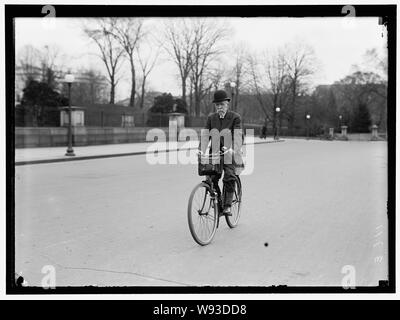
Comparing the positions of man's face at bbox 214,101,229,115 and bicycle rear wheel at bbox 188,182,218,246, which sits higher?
man's face at bbox 214,101,229,115

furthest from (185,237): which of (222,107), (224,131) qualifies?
(222,107)

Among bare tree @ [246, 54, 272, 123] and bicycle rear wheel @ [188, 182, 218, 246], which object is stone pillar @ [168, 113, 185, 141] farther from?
bicycle rear wheel @ [188, 182, 218, 246]

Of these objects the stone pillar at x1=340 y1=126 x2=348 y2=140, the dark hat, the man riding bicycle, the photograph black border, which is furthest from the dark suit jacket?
the stone pillar at x1=340 y1=126 x2=348 y2=140

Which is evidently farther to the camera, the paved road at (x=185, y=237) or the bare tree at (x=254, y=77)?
the bare tree at (x=254, y=77)

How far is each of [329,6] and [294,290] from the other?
2037mm

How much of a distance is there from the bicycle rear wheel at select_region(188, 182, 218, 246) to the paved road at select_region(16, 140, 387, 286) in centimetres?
16

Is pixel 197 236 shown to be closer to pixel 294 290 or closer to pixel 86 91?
pixel 294 290

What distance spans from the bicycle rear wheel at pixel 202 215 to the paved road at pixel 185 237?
0.53 feet

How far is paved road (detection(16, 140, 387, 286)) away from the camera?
13.9ft

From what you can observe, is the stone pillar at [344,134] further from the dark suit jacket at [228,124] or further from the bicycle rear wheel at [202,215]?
the bicycle rear wheel at [202,215]

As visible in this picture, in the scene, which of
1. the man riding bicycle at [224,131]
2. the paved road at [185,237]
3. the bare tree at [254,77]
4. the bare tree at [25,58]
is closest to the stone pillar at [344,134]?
the bare tree at [254,77]

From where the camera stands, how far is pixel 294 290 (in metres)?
3.26

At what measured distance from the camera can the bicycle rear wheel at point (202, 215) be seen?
5098mm
